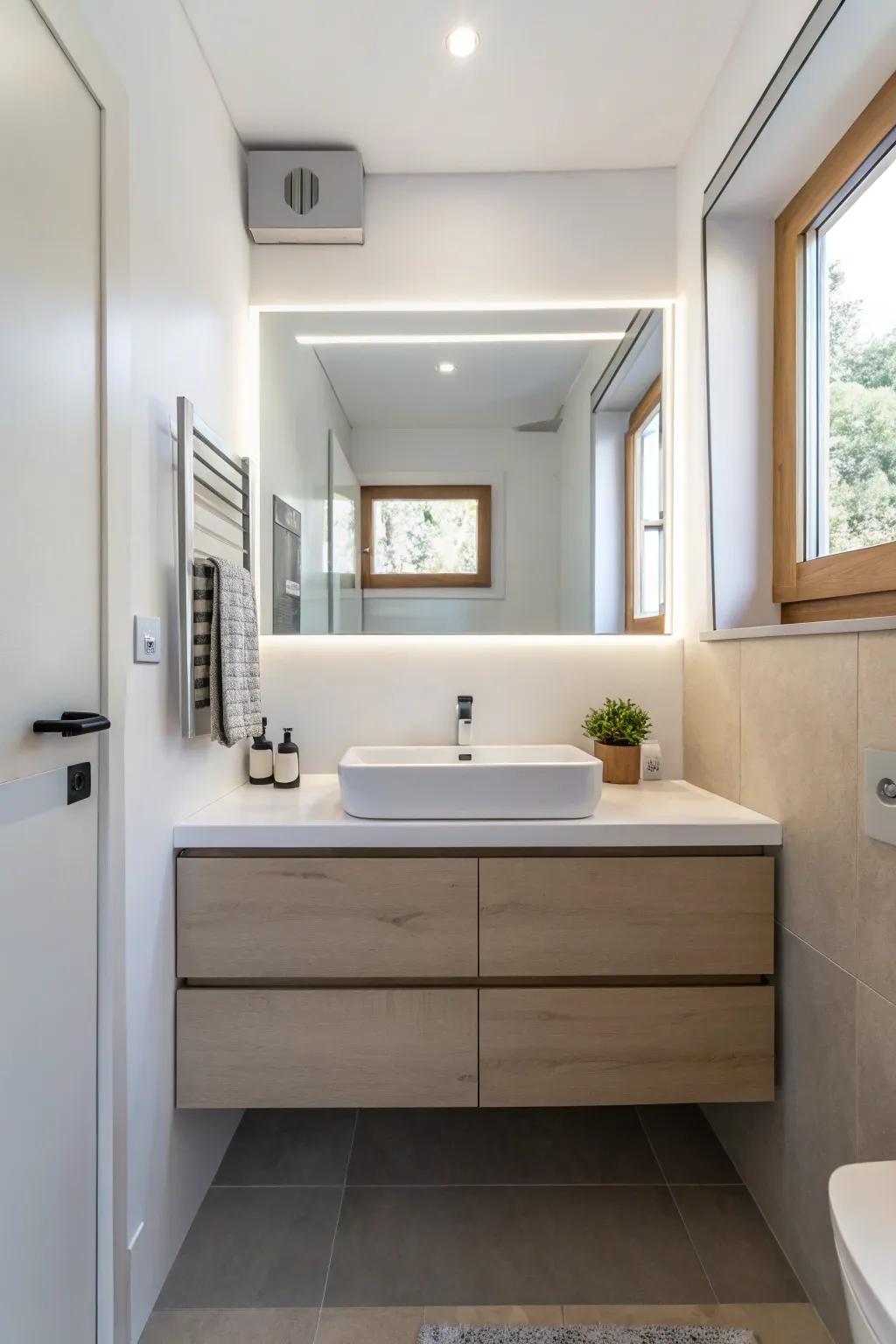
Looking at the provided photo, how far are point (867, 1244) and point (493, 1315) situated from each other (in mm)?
832

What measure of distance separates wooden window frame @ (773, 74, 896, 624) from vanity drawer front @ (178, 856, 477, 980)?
0.96m

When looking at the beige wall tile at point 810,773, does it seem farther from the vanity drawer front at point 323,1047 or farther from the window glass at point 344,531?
the window glass at point 344,531

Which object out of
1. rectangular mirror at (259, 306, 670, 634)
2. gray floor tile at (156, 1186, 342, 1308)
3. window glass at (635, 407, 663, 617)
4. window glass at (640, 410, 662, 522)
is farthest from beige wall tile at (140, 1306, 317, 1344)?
window glass at (640, 410, 662, 522)

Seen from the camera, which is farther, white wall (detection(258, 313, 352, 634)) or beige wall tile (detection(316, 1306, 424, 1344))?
white wall (detection(258, 313, 352, 634))

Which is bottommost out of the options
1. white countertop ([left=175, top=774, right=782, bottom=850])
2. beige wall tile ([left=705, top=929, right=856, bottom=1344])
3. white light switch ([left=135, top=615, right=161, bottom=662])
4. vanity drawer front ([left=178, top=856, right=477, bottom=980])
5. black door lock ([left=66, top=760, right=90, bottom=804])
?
beige wall tile ([left=705, top=929, right=856, bottom=1344])

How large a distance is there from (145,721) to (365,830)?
0.47 metres

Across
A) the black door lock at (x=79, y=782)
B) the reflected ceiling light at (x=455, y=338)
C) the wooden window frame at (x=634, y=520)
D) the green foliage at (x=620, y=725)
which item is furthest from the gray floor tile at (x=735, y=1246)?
the reflected ceiling light at (x=455, y=338)

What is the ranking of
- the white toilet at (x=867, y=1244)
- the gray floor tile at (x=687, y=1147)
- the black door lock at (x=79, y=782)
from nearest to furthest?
the white toilet at (x=867, y=1244)
the black door lock at (x=79, y=782)
the gray floor tile at (x=687, y=1147)

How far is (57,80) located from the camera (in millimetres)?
951

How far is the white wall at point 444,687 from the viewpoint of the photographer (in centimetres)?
194

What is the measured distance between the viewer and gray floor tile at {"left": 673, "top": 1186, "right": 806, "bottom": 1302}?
127 centimetres

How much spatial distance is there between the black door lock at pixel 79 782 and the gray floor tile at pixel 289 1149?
1.11 metres

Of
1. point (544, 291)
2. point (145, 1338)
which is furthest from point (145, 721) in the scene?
point (544, 291)

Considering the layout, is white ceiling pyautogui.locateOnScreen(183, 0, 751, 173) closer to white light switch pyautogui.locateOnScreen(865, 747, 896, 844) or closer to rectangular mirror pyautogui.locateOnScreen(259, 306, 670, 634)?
rectangular mirror pyautogui.locateOnScreen(259, 306, 670, 634)
